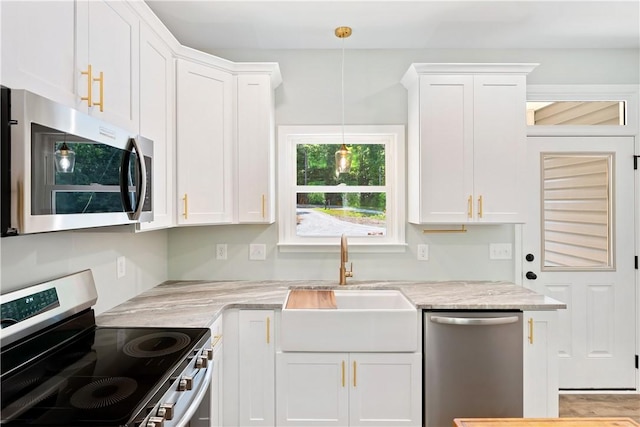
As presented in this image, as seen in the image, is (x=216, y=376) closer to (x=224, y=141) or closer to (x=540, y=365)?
(x=224, y=141)

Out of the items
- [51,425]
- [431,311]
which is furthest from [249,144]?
[51,425]

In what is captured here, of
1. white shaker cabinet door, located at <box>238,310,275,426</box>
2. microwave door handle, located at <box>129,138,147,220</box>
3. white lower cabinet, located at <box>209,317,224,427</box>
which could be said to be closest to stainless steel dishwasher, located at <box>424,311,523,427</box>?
white shaker cabinet door, located at <box>238,310,275,426</box>

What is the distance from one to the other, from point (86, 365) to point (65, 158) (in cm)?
73

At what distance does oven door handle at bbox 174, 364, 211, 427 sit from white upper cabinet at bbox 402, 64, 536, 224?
1596 mm

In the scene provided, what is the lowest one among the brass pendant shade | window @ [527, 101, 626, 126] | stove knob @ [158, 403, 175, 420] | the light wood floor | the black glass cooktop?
the light wood floor

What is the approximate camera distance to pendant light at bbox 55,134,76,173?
112 centimetres

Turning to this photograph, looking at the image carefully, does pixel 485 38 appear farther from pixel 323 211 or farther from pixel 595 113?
pixel 323 211

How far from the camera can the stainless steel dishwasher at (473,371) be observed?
2162 mm

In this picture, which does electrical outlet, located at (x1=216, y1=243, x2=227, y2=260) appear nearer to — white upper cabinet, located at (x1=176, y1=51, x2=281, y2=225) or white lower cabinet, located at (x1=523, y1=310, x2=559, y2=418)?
white upper cabinet, located at (x1=176, y1=51, x2=281, y2=225)

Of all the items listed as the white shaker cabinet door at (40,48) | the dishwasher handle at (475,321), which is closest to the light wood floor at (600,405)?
the dishwasher handle at (475,321)

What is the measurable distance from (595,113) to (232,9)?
2.67 meters

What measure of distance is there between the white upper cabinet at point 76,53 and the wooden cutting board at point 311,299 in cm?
131

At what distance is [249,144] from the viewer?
260 centimetres

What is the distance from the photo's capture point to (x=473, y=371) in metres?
2.16
